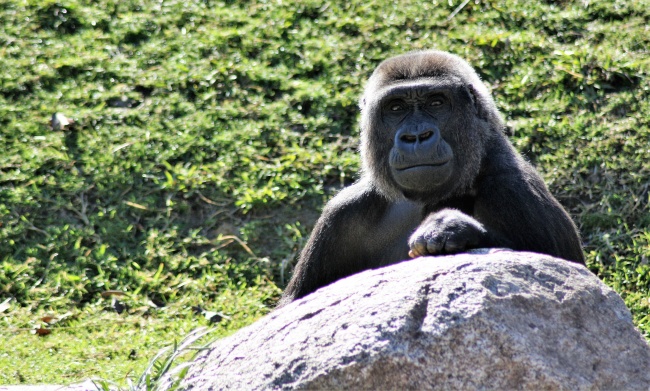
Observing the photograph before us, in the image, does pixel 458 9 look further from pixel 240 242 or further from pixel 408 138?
pixel 408 138

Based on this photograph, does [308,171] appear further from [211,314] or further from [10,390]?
[10,390]

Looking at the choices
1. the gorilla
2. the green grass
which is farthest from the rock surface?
the green grass

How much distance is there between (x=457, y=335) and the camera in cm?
382

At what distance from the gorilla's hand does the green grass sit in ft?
7.72

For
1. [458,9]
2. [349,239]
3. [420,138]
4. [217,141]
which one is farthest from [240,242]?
[458,9]

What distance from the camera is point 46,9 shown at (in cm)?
1062

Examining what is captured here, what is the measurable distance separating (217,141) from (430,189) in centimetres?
376

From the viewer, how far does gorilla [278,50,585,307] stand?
5.33 meters

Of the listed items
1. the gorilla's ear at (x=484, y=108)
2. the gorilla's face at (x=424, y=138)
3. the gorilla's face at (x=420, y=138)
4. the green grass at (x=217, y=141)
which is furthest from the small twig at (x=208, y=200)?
the gorilla's ear at (x=484, y=108)

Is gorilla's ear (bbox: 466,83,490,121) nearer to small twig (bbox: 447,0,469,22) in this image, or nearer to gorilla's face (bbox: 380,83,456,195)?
gorilla's face (bbox: 380,83,456,195)

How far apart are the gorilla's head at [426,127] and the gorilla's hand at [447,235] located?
1.65 ft

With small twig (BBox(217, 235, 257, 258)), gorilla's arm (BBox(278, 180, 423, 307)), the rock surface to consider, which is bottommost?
small twig (BBox(217, 235, 257, 258))

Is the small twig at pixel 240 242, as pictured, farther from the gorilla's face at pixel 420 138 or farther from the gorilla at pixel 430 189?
the gorilla's face at pixel 420 138

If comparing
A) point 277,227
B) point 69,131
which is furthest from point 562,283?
point 69,131
